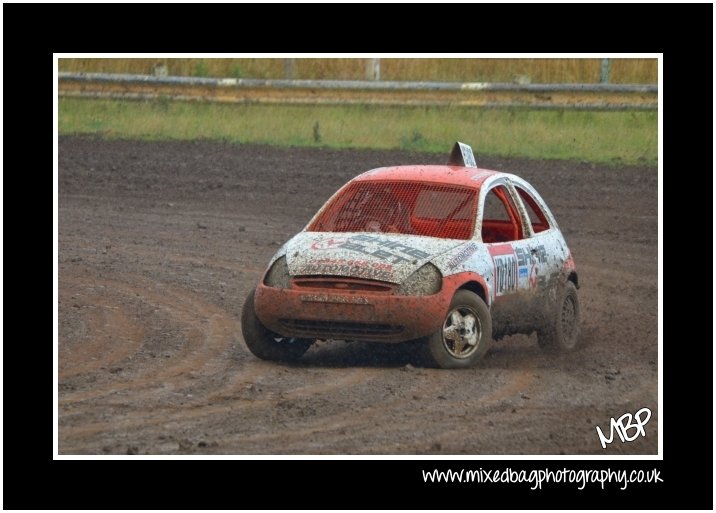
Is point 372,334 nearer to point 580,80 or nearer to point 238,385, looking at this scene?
point 238,385

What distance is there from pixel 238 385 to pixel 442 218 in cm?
240

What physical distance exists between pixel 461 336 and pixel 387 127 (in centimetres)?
1269

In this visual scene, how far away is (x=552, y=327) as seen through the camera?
39.1ft

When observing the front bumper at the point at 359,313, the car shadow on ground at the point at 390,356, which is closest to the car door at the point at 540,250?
the car shadow on ground at the point at 390,356

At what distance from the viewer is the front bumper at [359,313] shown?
1038cm

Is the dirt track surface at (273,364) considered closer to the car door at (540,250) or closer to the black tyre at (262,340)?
the black tyre at (262,340)

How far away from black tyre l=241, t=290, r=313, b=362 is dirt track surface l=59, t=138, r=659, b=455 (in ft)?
0.32

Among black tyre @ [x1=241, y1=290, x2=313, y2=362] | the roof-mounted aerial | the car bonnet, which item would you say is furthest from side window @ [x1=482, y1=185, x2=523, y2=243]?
black tyre @ [x1=241, y1=290, x2=313, y2=362]

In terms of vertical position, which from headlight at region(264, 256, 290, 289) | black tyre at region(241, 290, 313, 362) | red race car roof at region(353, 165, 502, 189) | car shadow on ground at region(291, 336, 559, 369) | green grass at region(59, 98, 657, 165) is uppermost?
green grass at region(59, 98, 657, 165)

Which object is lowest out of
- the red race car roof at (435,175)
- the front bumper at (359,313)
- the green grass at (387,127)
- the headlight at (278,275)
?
the front bumper at (359,313)

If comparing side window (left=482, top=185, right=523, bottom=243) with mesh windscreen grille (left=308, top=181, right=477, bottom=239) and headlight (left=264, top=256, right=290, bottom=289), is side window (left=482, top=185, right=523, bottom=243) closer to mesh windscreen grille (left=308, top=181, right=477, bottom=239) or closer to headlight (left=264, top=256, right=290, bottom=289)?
mesh windscreen grille (left=308, top=181, right=477, bottom=239)

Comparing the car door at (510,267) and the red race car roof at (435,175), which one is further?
the red race car roof at (435,175)

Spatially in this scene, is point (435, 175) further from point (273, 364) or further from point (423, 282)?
point (273, 364)

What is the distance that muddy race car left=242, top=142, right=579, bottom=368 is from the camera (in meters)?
10.5
